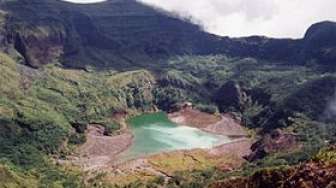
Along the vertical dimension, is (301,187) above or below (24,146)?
above

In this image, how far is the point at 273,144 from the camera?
18875 cm

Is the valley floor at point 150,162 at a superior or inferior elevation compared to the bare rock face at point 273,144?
inferior

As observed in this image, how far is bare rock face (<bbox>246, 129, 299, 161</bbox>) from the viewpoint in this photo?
184625 mm

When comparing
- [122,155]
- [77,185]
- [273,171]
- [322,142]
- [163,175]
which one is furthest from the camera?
[122,155]

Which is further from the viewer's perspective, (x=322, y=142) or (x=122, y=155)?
(x=122, y=155)

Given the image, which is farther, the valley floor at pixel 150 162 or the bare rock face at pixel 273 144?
the bare rock face at pixel 273 144

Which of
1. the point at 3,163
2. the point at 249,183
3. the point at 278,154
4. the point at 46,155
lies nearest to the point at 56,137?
the point at 46,155

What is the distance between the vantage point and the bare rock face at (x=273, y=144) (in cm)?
18462

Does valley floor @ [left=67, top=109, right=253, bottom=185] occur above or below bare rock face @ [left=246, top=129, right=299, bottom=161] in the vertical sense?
below

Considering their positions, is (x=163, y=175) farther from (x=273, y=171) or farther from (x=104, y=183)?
(x=273, y=171)

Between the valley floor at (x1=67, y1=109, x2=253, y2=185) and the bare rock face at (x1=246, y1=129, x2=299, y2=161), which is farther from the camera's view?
the bare rock face at (x1=246, y1=129, x2=299, y2=161)

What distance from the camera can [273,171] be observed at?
6078 cm

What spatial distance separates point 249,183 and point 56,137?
14129 centimetres

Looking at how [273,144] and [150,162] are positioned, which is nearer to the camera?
[150,162]
